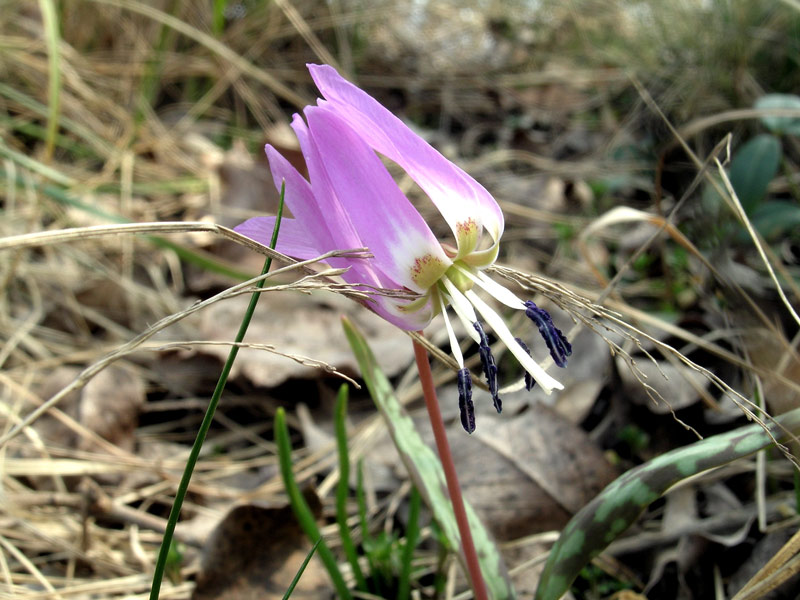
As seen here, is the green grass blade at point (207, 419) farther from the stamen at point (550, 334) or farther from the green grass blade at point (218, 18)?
the green grass blade at point (218, 18)

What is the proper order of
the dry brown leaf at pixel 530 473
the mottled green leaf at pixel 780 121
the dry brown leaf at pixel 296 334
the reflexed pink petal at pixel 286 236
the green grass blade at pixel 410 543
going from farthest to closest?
the mottled green leaf at pixel 780 121 < the dry brown leaf at pixel 296 334 < the dry brown leaf at pixel 530 473 < the green grass blade at pixel 410 543 < the reflexed pink petal at pixel 286 236

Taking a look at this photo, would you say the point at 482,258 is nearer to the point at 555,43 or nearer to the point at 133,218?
the point at 133,218

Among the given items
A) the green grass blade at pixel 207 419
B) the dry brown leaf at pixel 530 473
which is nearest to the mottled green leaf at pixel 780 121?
the dry brown leaf at pixel 530 473

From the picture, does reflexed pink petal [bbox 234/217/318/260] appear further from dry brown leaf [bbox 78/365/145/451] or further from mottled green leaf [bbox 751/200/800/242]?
mottled green leaf [bbox 751/200/800/242]

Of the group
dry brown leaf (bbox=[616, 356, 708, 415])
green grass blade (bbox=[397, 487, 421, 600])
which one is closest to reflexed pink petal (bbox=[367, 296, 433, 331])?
green grass blade (bbox=[397, 487, 421, 600])

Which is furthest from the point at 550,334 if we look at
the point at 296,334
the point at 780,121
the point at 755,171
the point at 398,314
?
the point at 780,121

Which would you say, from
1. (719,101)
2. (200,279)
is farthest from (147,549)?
(719,101)
